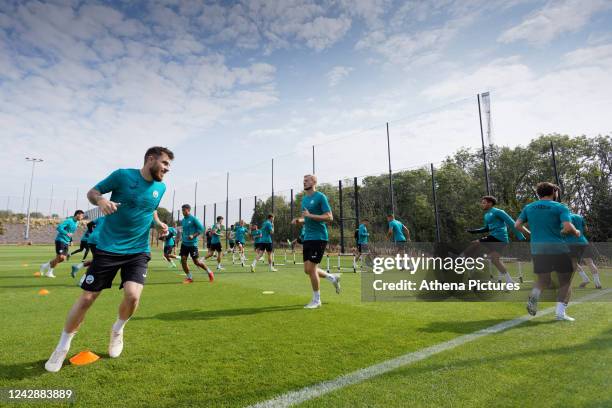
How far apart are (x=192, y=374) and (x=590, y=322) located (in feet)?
17.1

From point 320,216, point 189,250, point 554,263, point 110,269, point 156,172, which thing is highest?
point 156,172

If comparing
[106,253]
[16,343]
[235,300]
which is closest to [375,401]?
[106,253]

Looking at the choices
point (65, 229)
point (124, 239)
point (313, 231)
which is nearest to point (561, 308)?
point (313, 231)

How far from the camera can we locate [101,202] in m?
2.95

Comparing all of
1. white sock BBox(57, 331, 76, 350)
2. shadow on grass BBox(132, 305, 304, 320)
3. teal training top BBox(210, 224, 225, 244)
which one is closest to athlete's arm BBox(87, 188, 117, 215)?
white sock BBox(57, 331, 76, 350)

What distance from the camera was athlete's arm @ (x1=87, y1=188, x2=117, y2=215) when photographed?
294cm

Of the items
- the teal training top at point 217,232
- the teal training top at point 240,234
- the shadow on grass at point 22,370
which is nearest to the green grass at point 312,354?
the shadow on grass at point 22,370

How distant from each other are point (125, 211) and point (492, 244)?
786cm

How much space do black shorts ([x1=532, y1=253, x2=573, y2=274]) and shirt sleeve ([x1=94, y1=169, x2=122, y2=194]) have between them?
18.3ft

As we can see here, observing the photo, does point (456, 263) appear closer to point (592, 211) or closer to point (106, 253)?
point (106, 253)

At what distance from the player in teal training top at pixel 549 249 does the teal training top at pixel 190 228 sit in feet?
26.8

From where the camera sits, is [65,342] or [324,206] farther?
[324,206]

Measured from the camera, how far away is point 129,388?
8.49 feet

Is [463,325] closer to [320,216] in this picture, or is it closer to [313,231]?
[320,216]
